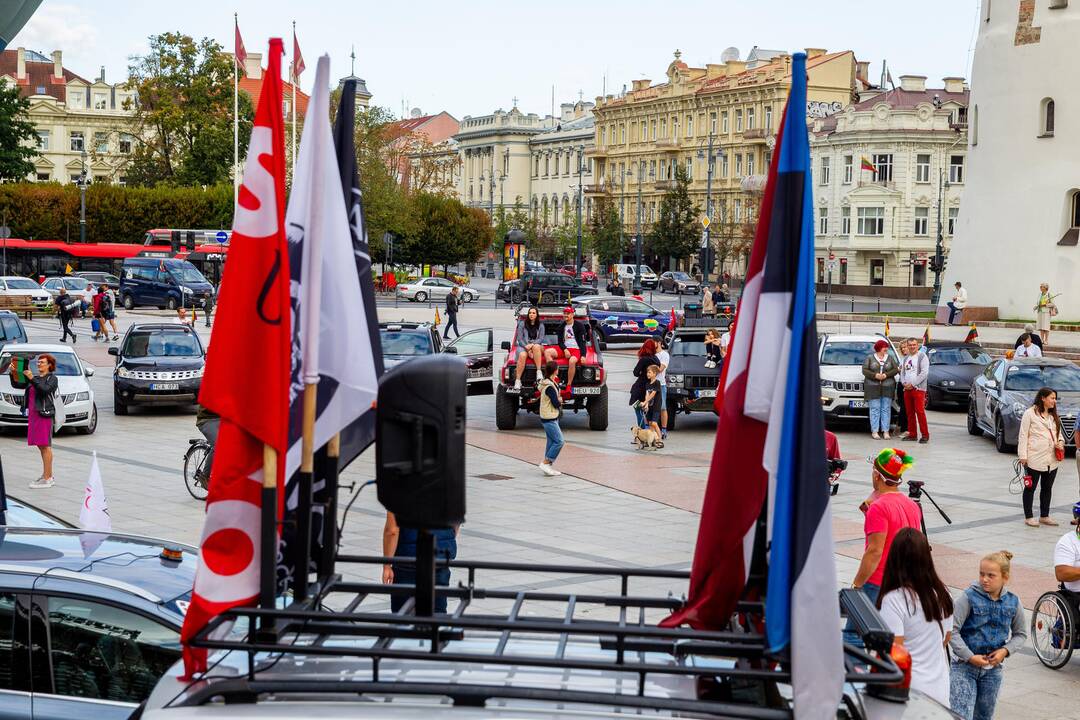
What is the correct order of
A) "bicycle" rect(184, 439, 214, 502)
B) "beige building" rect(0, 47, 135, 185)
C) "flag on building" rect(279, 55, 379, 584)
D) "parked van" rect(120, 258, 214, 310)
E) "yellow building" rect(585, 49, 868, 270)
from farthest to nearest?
"beige building" rect(0, 47, 135, 185) < "yellow building" rect(585, 49, 868, 270) < "parked van" rect(120, 258, 214, 310) < "bicycle" rect(184, 439, 214, 502) < "flag on building" rect(279, 55, 379, 584)

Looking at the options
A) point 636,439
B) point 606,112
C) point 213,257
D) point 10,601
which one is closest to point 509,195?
point 606,112

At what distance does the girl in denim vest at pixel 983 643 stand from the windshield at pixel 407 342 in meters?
16.7

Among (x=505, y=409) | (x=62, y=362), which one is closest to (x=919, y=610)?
(x=505, y=409)

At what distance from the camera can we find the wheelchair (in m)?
10.2

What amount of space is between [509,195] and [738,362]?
140m

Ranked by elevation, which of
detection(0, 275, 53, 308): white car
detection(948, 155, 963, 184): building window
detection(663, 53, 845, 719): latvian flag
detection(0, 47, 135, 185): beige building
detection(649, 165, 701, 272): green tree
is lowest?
detection(0, 275, 53, 308): white car

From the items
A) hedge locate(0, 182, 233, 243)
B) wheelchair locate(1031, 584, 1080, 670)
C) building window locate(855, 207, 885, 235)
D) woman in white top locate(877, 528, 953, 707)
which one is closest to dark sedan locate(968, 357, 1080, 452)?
wheelchair locate(1031, 584, 1080, 670)

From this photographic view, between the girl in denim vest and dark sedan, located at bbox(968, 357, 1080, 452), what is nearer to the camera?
the girl in denim vest

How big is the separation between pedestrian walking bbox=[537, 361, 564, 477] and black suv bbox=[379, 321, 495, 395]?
308cm

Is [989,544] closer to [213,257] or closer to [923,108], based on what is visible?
[213,257]

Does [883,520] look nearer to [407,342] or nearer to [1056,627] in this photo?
[1056,627]

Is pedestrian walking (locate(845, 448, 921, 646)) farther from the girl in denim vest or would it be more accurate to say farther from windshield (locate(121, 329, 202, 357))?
windshield (locate(121, 329, 202, 357))

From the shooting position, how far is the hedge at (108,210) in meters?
84.5

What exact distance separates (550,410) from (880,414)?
307 inches
